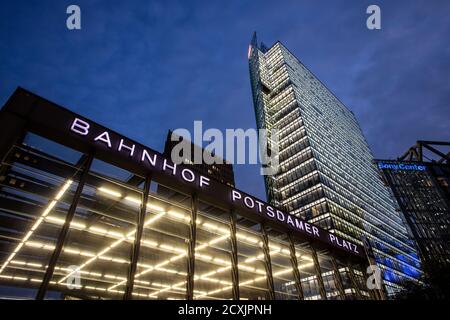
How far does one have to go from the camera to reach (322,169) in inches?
3841

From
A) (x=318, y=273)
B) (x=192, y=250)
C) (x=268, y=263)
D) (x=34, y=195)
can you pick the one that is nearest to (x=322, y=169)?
(x=318, y=273)

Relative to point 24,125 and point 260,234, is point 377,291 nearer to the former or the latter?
point 260,234

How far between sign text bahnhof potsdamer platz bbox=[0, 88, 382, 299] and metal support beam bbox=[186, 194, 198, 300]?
69 mm

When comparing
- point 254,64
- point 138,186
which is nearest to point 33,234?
point 138,186

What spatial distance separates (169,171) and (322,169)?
92.0 metres

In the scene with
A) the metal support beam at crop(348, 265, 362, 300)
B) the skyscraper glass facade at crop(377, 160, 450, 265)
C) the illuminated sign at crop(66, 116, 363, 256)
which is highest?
the skyscraper glass facade at crop(377, 160, 450, 265)

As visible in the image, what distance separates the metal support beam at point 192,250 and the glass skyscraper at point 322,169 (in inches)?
3009

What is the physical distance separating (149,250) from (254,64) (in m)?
137

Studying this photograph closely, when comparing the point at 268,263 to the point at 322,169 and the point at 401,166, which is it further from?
the point at 322,169

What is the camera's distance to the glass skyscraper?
9075 centimetres

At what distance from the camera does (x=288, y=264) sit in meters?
21.1

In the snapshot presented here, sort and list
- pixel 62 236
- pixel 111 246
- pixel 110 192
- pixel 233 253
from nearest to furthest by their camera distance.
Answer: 1. pixel 62 236
2. pixel 110 192
3. pixel 233 253
4. pixel 111 246

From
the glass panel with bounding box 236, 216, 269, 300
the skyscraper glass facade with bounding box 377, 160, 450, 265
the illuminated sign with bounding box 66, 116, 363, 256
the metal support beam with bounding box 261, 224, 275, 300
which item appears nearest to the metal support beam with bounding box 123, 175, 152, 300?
the illuminated sign with bounding box 66, 116, 363, 256

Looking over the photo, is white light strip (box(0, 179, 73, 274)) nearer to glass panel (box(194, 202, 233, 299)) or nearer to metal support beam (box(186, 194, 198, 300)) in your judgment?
metal support beam (box(186, 194, 198, 300))
